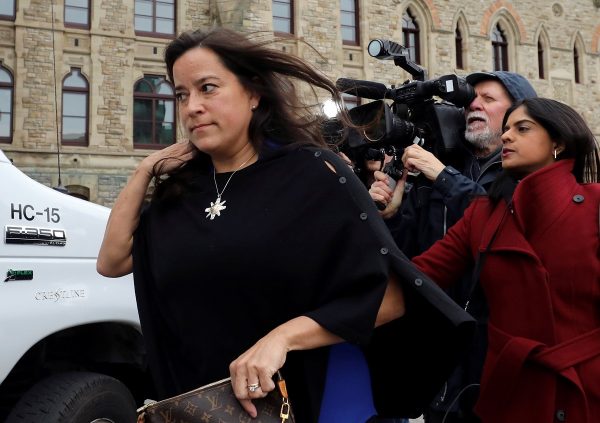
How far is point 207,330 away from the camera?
1556mm

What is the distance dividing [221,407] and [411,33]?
862 inches

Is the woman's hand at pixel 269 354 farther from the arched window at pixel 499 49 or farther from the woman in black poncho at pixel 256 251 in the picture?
the arched window at pixel 499 49

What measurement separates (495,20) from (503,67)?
181cm

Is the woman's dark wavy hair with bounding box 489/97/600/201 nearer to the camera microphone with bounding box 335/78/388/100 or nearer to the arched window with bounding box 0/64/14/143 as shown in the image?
the camera microphone with bounding box 335/78/388/100

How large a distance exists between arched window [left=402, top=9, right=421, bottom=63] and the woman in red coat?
66.2 feet

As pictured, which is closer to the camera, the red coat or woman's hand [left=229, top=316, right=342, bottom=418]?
woman's hand [left=229, top=316, right=342, bottom=418]

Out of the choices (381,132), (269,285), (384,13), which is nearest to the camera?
(269,285)

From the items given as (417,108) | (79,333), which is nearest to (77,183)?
(79,333)

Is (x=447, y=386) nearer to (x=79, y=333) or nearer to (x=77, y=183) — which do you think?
(x=79, y=333)

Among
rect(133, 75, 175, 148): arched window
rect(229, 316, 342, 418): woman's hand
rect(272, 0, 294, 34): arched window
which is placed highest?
rect(272, 0, 294, 34): arched window

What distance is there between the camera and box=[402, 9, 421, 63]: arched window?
21469mm

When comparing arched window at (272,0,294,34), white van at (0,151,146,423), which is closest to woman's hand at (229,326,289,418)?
white van at (0,151,146,423)

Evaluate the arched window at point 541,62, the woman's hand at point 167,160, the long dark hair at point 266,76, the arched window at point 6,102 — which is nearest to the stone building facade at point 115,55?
the arched window at point 6,102

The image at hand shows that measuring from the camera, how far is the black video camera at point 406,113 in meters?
2.65
